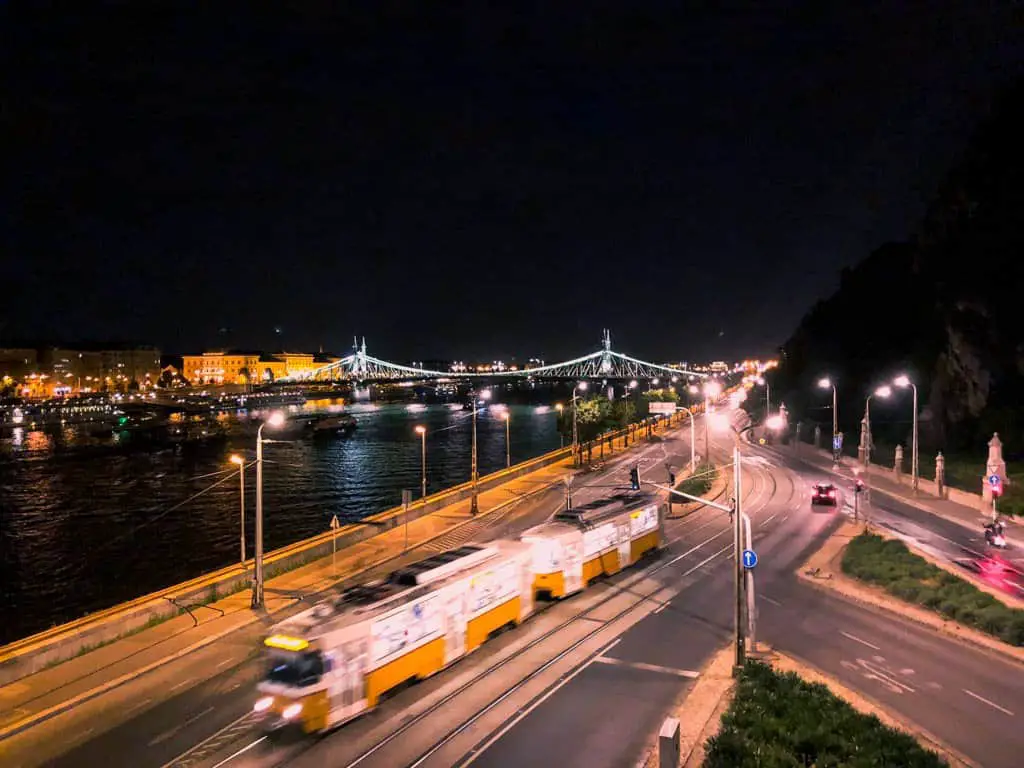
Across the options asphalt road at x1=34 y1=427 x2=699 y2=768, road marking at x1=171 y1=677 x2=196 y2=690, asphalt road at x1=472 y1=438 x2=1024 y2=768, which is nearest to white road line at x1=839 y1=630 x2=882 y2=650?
asphalt road at x1=472 y1=438 x2=1024 y2=768

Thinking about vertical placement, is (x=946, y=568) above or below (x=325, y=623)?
below

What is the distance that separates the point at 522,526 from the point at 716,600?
12886mm

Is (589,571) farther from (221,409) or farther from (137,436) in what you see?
(221,409)

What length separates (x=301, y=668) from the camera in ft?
41.6

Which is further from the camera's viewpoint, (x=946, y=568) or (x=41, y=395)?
(x=41, y=395)

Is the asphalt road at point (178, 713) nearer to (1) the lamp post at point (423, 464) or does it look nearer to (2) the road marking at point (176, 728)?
(2) the road marking at point (176, 728)

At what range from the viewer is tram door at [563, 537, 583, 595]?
20.7m

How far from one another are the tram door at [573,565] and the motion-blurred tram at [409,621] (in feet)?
0.10

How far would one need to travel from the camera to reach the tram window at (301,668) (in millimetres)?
12664

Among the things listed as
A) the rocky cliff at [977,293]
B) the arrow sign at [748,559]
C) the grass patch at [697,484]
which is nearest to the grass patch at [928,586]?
the arrow sign at [748,559]

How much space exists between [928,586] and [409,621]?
616 inches

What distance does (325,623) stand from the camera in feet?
43.3

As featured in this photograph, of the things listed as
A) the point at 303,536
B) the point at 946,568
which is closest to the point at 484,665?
the point at 946,568

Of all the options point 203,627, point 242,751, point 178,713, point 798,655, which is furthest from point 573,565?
point 178,713
